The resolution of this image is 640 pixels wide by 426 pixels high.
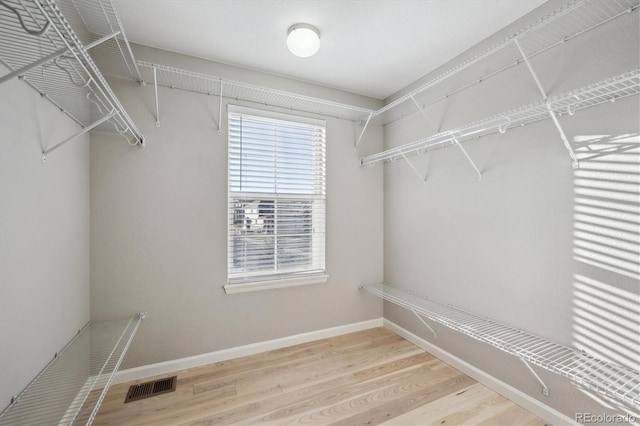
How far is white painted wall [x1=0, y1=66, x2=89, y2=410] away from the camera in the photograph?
3.43ft

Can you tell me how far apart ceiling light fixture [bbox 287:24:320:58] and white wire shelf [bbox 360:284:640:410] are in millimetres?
1917

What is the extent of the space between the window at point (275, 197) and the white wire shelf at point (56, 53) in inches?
30.1

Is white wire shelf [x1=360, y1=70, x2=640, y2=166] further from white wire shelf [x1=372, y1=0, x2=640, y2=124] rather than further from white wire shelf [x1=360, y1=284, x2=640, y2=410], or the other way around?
white wire shelf [x1=360, y1=284, x2=640, y2=410]

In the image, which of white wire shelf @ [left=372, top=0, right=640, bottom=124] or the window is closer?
white wire shelf @ [left=372, top=0, right=640, bottom=124]

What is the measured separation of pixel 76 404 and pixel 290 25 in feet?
7.59

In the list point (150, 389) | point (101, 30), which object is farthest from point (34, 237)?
point (101, 30)

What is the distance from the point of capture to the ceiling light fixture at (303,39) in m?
1.70

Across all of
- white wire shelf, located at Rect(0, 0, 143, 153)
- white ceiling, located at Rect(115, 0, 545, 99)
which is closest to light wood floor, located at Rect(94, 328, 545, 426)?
white wire shelf, located at Rect(0, 0, 143, 153)

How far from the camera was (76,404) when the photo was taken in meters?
1.27

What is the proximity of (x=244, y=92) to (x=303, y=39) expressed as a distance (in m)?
0.65

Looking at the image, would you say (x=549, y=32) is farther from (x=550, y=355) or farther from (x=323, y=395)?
(x=323, y=395)

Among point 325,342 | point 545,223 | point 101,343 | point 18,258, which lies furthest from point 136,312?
point 545,223

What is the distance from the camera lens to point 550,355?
1.42 metres

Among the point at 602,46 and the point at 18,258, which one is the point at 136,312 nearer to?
the point at 18,258
